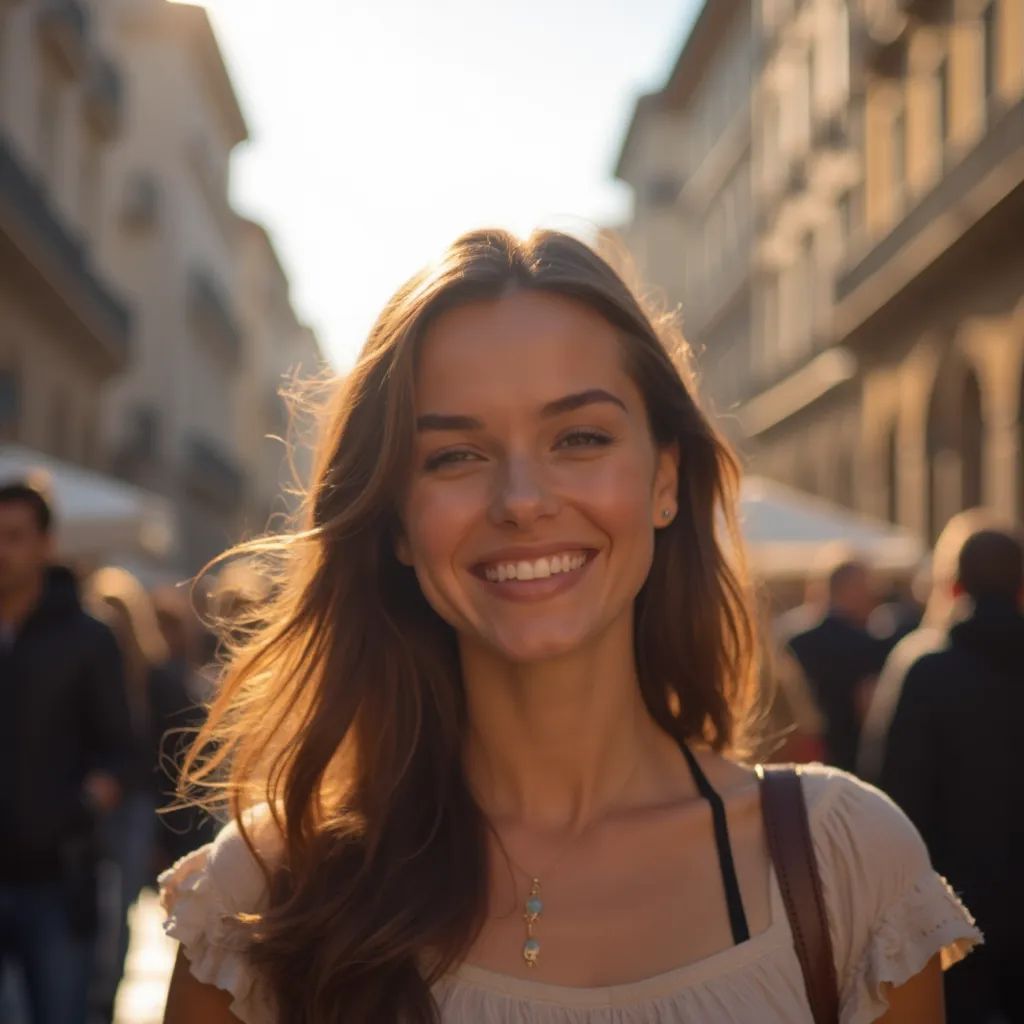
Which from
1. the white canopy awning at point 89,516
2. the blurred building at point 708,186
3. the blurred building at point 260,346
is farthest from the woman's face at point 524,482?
the blurred building at point 260,346

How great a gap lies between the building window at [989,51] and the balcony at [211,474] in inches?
1105

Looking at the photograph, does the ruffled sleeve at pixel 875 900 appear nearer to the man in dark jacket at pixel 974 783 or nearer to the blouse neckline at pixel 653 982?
the blouse neckline at pixel 653 982

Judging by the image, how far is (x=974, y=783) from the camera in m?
5.88

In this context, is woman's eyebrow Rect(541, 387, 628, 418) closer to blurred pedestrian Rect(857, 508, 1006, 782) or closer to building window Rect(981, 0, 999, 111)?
blurred pedestrian Rect(857, 508, 1006, 782)

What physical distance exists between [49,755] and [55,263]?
1884 cm

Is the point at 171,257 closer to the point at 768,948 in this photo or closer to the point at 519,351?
the point at 519,351

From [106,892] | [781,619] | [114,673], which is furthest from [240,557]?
[781,619]

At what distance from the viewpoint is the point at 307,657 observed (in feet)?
9.93

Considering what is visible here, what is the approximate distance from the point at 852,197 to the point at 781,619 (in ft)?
51.7

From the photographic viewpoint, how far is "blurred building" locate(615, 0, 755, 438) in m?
45.3

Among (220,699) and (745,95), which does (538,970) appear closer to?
(220,699)

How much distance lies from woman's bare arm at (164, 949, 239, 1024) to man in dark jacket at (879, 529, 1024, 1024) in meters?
3.49

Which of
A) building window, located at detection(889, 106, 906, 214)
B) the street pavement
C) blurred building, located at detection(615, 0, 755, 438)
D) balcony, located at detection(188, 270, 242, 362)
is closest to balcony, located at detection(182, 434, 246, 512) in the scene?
balcony, located at detection(188, 270, 242, 362)

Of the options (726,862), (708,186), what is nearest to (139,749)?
(726,862)
